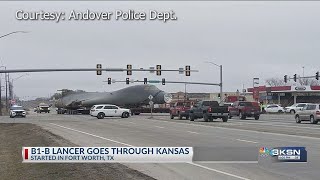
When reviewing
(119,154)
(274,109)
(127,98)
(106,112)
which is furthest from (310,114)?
(274,109)

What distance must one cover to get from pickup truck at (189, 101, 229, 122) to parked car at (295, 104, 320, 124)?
244 inches

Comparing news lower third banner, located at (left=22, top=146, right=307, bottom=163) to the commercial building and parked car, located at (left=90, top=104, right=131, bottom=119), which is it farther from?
the commercial building

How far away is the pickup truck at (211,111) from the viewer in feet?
140

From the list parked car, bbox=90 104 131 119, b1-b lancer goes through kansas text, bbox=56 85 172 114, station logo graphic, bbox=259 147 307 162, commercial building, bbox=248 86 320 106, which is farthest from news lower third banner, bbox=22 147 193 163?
commercial building, bbox=248 86 320 106

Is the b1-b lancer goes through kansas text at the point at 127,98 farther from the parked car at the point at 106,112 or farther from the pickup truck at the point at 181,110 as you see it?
the pickup truck at the point at 181,110

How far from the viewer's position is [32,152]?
10641mm

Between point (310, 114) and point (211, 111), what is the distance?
8.42 m

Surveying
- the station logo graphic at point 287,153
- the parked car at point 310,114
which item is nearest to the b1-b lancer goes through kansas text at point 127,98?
the parked car at point 310,114

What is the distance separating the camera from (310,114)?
3928 centimetres

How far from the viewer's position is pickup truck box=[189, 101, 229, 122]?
4272cm

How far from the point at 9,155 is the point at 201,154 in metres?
6.71

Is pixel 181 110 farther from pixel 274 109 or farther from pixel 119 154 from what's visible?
pixel 119 154

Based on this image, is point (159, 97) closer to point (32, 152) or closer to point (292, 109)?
point (292, 109)

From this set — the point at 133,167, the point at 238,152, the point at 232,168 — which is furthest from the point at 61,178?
the point at 238,152
